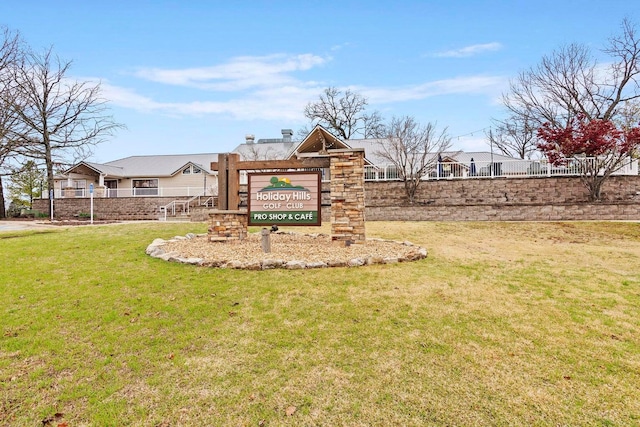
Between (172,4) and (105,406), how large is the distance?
405 inches

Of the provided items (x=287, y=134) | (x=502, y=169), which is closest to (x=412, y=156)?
(x=502, y=169)

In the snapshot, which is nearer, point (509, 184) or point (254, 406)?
point (254, 406)

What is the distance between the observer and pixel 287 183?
8594mm

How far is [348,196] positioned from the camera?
27.0 feet

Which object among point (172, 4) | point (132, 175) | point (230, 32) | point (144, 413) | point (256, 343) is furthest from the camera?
point (132, 175)

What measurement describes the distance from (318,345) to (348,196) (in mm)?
5047

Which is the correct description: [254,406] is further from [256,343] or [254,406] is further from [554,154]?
[554,154]

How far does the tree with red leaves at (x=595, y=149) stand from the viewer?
624 inches

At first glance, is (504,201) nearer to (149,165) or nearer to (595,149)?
(595,149)

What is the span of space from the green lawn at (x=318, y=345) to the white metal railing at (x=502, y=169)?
502 inches

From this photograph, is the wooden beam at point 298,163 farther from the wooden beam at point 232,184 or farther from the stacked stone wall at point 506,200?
the stacked stone wall at point 506,200

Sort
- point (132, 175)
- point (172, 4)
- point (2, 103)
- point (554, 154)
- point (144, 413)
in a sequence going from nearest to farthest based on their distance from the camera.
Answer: point (144, 413) → point (172, 4) → point (2, 103) → point (554, 154) → point (132, 175)

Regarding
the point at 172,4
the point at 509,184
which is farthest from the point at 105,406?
the point at 509,184

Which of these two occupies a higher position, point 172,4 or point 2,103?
point 172,4
